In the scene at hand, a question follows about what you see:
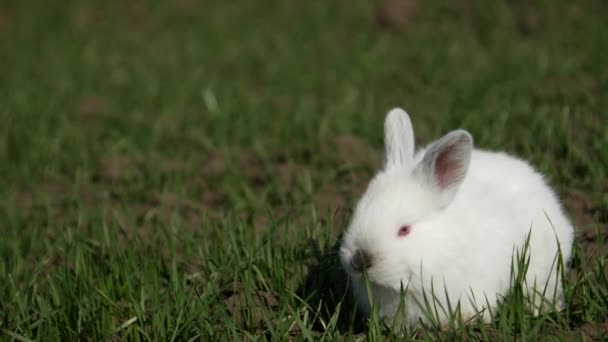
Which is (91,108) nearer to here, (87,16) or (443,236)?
(87,16)

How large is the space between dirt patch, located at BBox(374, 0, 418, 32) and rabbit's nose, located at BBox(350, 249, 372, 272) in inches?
Answer: 210

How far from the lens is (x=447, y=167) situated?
3197 mm

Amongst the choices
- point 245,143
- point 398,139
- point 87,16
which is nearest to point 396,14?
point 245,143

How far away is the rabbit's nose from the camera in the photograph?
3016 mm

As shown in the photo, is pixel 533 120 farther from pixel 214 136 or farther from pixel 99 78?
pixel 99 78

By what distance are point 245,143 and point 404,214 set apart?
292cm

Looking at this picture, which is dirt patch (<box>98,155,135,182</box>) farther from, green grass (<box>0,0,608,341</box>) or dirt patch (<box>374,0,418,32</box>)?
dirt patch (<box>374,0,418,32</box>)

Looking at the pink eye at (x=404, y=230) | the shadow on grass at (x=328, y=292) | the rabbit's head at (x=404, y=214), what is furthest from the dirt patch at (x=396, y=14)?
the pink eye at (x=404, y=230)

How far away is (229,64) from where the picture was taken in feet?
25.7

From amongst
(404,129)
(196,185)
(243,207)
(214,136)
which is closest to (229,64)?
(214,136)

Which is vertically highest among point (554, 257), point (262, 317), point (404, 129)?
point (404, 129)

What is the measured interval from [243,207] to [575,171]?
2002mm

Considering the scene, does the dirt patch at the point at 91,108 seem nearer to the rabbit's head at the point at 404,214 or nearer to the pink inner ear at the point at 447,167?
the rabbit's head at the point at 404,214

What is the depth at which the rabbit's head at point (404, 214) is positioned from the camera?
3.02 metres
